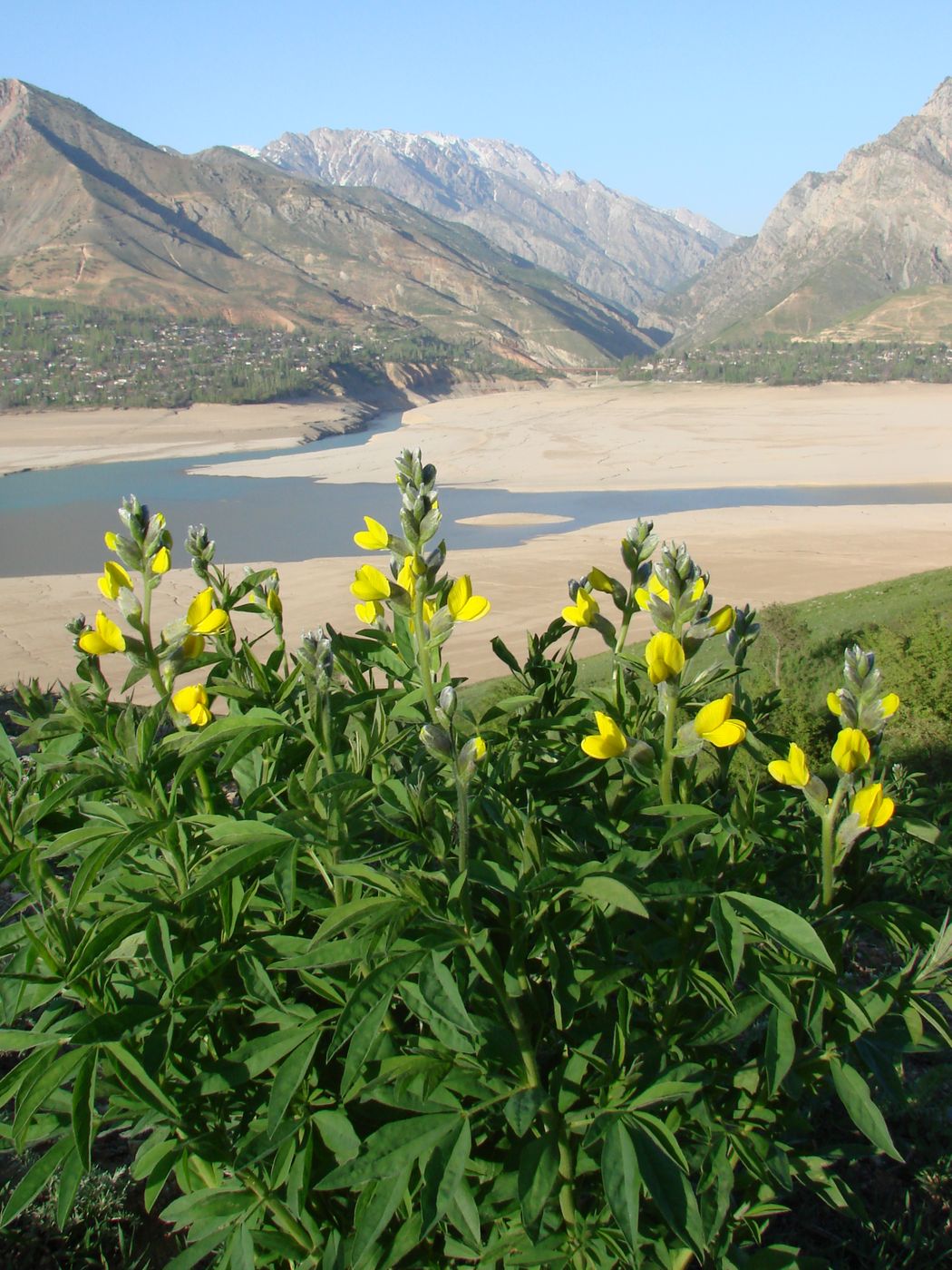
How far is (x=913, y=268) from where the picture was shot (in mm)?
146875

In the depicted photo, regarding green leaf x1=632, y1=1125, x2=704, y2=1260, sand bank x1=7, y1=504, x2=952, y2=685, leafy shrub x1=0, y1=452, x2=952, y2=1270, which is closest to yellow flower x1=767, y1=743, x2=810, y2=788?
leafy shrub x1=0, y1=452, x2=952, y2=1270

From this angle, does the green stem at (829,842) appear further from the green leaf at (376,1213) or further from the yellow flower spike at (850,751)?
the green leaf at (376,1213)

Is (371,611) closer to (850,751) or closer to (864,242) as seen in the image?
(850,751)

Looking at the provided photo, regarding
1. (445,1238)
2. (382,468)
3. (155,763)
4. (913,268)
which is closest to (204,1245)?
(445,1238)

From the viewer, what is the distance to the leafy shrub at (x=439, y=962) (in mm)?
1369

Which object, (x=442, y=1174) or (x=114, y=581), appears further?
(x=114, y=581)

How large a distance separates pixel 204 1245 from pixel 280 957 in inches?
19.7

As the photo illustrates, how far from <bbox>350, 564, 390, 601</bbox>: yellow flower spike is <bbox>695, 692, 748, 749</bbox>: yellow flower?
0.61 m

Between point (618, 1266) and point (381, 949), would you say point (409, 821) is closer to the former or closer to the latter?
point (381, 949)

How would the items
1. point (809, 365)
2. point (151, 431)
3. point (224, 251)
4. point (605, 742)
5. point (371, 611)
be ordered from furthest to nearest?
point (224, 251)
point (809, 365)
point (151, 431)
point (371, 611)
point (605, 742)

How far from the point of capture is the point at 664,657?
152 centimetres

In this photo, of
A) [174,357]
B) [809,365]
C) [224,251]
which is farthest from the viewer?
[224,251]

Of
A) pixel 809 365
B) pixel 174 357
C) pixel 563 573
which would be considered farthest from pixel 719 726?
pixel 174 357

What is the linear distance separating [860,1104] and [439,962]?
77 cm
